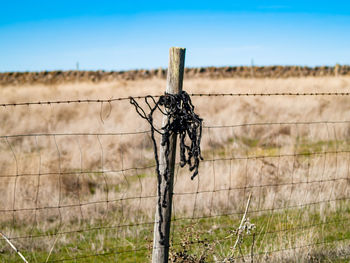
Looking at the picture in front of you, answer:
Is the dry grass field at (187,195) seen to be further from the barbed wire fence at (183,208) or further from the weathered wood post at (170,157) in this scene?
the weathered wood post at (170,157)

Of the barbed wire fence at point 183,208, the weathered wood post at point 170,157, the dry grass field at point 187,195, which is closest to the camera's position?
the weathered wood post at point 170,157

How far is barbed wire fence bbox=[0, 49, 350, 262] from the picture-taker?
3916 mm

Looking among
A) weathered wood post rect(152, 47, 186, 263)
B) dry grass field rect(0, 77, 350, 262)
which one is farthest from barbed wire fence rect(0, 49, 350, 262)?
weathered wood post rect(152, 47, 186, 263)

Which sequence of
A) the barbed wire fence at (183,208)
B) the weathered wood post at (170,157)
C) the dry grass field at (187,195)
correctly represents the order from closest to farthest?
the weathered wood post at (170,157) → the barbed wire fence at (183,208) → the dry grass field at (187,195)

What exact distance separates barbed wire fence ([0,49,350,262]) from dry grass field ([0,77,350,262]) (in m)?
0.02

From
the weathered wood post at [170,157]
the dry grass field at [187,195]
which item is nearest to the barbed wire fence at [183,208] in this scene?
the dry grass field at [187,195]

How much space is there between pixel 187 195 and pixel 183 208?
315mm

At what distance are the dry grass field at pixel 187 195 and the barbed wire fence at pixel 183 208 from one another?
0.06ft

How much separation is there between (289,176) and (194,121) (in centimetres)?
439

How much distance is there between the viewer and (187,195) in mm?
5863

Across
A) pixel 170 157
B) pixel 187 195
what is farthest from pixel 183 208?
pixel 170 157

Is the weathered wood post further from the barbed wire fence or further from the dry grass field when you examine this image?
the dry grass field

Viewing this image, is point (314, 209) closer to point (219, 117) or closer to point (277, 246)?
point (277, 246)

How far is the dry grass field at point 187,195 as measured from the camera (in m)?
4.18
